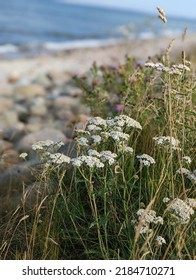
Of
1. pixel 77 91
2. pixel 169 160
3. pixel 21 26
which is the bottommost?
pixel 169 160

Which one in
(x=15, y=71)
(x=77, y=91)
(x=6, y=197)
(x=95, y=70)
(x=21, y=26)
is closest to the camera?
(x=6, y=197)

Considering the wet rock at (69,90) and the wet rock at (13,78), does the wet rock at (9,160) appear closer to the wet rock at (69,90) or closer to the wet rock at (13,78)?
the wet rock at (69,90)

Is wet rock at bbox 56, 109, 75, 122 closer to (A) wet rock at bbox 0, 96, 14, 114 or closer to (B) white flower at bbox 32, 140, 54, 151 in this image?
(A) wet rock at bbox 0, 96, 14, 114

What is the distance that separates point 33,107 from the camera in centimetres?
1001

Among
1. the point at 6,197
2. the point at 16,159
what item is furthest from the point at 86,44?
the point at 6,197

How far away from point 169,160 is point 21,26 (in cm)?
2448

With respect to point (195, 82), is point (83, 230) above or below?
below

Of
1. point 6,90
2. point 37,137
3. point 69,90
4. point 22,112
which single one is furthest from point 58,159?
point 6,90

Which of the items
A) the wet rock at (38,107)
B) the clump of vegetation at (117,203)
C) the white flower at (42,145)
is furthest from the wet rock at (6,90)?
the white flower at (42,145)

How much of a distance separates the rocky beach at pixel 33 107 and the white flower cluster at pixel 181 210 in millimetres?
979

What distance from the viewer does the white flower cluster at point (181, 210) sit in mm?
2951

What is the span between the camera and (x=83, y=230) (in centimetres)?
354

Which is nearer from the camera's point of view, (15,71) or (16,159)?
(16,159)
